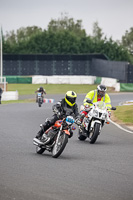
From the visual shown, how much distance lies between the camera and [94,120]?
1389cm

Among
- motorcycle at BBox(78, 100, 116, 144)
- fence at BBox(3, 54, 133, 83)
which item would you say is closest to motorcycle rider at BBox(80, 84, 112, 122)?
motorcycle at BBox(78, 100, 116, 144)

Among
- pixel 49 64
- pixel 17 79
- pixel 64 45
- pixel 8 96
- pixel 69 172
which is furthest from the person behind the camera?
pixel 64 45

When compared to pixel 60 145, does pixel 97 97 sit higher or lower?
higher

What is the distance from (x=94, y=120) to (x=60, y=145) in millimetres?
3455

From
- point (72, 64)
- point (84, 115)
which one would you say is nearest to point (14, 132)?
point (84, 115)

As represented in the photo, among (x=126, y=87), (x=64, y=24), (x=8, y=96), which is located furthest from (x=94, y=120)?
(x=64, y=24)

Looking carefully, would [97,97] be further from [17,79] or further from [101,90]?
[17,79]

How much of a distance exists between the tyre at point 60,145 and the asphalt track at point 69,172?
15 cm

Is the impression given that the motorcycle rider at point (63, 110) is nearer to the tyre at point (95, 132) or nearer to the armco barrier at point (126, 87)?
the tyre at point (95, 132)

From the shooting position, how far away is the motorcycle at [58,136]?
10.5 meters

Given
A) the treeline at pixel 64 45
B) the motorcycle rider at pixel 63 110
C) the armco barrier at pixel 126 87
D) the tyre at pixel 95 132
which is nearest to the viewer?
the motorcycle rider at pixel 63 110

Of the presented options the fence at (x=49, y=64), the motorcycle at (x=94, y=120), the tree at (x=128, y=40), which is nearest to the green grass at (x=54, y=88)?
the fence at (x=49, y=64)

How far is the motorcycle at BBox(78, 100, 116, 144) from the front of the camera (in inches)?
539

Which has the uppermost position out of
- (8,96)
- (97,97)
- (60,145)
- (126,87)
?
(97,97)
